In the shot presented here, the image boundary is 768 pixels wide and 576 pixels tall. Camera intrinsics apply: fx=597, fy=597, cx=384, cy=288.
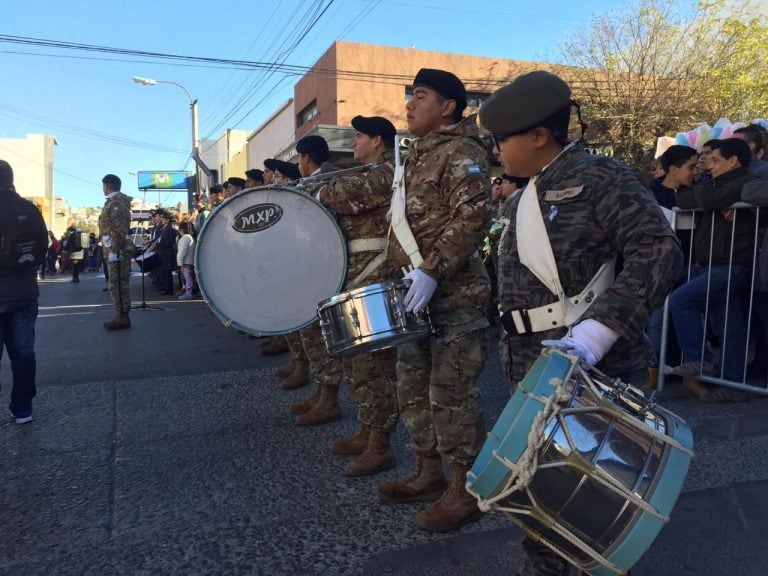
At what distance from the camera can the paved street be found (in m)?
2.58

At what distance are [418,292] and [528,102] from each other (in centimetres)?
91

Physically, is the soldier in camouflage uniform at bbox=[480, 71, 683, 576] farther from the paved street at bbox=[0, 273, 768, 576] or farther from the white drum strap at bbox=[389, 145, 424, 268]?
the paved street at bbox=[0, 273, 768, 576]

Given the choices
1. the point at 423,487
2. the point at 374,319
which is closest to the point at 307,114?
the point at 423,487

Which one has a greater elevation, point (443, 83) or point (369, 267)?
point (443, 83)

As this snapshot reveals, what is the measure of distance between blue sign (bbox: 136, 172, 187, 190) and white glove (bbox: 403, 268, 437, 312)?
1223 inches

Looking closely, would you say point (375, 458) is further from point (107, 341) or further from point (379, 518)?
point (107, 341)

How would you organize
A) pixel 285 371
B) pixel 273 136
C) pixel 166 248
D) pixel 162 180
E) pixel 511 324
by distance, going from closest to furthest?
pixel 511 324 < pixel 285 371 < pixel 166 248 < pixel 273 136 < pixel 162 180

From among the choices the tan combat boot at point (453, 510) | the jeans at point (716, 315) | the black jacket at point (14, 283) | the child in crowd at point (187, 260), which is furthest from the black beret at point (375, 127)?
the child in crowd at point (187, 260)

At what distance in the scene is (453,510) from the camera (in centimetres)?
277

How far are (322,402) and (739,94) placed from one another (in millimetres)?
18994

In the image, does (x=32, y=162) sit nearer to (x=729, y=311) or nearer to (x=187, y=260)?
(x=187, y=260)

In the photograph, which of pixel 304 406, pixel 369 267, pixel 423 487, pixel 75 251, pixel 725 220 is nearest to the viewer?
pixel 423 487

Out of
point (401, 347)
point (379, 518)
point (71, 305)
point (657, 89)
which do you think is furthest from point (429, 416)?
point (657, 89)

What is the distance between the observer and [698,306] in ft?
15.8
